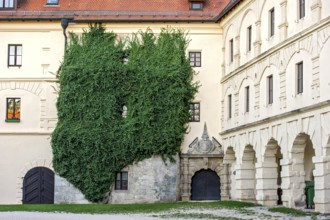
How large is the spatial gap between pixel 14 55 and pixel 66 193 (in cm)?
829

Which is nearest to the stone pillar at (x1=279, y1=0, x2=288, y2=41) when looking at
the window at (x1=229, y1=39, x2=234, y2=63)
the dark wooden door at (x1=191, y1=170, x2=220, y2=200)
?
the window at (x1=229, y1=39, x2=234, y2=63)

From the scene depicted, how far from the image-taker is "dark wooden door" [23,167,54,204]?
42.4 meters

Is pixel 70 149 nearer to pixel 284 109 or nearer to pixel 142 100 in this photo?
pixel 142 100

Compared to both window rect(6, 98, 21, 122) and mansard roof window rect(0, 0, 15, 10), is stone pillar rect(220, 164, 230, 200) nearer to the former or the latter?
window rect(6, 98, 21, 122)

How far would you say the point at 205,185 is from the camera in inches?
1681

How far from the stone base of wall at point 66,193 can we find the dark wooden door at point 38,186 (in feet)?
4.55

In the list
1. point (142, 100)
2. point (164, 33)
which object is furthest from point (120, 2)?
point (142, 100)

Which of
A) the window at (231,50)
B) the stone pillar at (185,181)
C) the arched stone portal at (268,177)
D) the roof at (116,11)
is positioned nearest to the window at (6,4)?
the roof at (116,11)

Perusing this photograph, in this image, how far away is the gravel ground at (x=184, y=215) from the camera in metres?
27.3

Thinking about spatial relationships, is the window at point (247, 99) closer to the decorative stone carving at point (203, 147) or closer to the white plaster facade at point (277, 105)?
the white plaster facade at point (277, 105)

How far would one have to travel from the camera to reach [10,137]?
42844 mm

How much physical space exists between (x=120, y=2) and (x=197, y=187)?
11.1m

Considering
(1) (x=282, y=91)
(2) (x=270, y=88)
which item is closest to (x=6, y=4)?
(2) (x=270, y=88)

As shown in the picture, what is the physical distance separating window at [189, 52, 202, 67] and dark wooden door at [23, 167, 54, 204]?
9.64 meters
